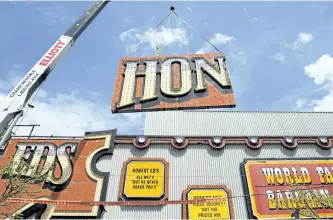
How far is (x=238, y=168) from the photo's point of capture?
782 inches

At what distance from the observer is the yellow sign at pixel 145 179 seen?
61.5ft

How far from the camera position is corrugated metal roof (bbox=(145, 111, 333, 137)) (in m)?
27.4

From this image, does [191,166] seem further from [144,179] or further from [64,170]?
[64,170]

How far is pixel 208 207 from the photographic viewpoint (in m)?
18.3

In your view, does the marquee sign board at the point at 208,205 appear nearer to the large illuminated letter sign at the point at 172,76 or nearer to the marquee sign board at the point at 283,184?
the marquee sign board at the point at 283,184

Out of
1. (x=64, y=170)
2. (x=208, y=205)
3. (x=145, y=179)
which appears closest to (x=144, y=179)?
(x=145, y=179)

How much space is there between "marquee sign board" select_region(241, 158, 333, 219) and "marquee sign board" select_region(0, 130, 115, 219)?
10644mm

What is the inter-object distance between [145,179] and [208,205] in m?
4.83

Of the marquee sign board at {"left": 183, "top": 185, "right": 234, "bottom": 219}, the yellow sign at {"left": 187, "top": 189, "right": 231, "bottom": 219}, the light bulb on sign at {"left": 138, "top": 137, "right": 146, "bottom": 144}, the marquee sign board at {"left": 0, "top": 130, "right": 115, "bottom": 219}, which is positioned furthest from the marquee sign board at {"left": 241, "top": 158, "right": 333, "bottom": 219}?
the marquee sign board at {"left": 0, "top": 130, "right": 115, "bottom": 219}

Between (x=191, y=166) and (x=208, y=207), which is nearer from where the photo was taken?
(x=208, y=207)

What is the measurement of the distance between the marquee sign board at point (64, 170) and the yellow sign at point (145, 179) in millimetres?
1769

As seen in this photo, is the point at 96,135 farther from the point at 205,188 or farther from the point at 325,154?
the point at 325,154

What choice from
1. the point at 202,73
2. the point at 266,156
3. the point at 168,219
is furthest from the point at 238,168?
the point at 202,73

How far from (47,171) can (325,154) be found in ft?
69.9
